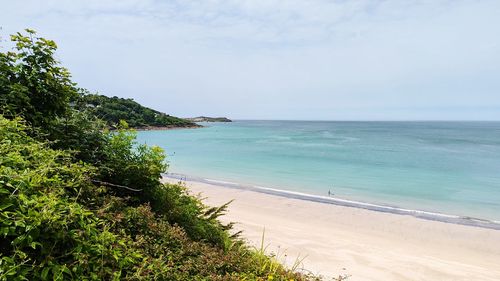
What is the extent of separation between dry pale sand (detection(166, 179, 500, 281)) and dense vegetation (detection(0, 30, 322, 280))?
2.16 m

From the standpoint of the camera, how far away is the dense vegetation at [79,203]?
2.12m

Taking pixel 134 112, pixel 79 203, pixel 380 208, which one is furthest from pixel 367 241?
pixel 134 112

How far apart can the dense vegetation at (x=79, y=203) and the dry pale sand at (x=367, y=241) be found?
2.16 meters

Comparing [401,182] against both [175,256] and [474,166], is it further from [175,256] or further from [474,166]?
[175,256]

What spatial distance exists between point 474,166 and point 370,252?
28.9m

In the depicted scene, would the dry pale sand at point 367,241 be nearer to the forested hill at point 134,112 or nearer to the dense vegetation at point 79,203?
the dense vegetation at point 79,203

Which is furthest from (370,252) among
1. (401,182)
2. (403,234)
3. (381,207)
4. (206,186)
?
(401,182)

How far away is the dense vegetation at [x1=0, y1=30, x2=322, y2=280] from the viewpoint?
6.97 ft

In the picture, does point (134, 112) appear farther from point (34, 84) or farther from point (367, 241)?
point (34, 84)

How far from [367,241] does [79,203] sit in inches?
387

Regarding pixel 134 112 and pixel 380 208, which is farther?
pixel 134 112

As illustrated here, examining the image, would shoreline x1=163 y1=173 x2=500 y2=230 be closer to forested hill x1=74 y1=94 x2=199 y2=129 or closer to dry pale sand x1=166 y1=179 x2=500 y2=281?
dry pale sand x1=166 y1=179 x2=500 y2=281

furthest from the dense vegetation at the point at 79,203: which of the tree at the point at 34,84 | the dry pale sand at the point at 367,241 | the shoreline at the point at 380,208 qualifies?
the shoreline at the point at 380,208

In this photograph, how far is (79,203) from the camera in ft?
9.71
